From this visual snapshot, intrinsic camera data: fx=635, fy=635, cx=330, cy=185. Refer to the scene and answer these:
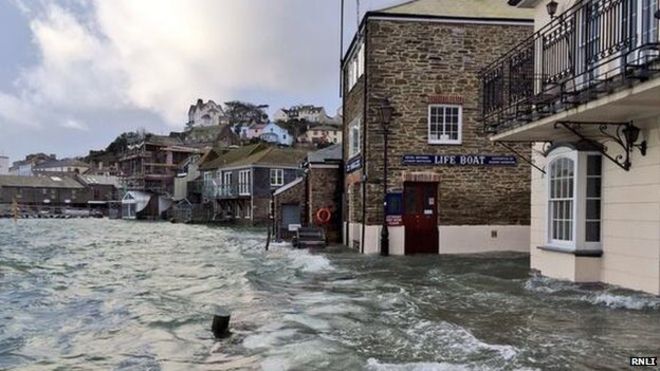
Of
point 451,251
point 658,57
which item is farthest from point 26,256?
point 658,57

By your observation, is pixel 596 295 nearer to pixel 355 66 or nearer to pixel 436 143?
pixel 436 143

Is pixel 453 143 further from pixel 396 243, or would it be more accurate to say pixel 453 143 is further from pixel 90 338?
pixel 90 338

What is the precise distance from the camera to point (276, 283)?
1481 centimetres

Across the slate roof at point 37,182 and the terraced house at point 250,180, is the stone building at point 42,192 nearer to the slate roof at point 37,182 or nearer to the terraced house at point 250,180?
the slate roof at point 37,182

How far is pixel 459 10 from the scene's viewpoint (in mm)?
22062

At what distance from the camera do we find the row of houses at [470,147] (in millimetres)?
11531

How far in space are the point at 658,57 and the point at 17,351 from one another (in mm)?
9459

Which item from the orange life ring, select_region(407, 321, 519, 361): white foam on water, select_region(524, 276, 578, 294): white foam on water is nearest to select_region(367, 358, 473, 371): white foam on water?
select_region(407, 321, 519, 361): white foam on water

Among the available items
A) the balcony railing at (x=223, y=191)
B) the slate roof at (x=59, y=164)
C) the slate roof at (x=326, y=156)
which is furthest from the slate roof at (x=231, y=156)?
the slate roof at (x=59, y=164)

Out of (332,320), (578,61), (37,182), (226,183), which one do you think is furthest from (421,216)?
(37,182)

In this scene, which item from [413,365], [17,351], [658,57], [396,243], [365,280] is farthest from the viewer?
[396,243]

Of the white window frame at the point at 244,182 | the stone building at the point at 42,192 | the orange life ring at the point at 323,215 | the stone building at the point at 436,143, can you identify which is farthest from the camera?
the stone building at the point at 42,192

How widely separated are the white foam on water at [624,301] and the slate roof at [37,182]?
387 feet

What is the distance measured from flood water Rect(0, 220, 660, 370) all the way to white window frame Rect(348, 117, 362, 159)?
19.4ft
